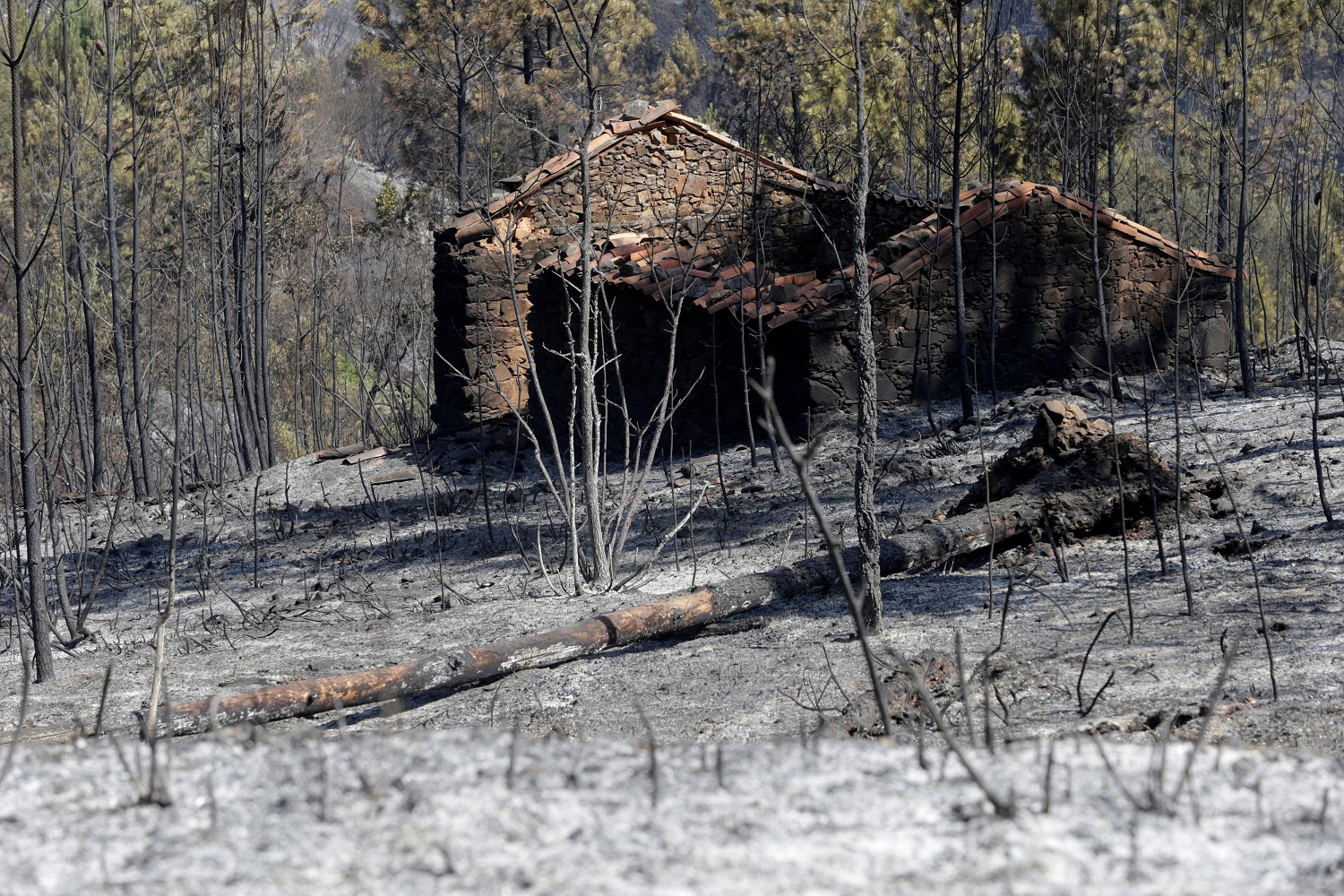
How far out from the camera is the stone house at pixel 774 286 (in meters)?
10.9

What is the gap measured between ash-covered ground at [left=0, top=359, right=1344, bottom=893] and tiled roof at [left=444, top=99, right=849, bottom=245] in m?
2.89

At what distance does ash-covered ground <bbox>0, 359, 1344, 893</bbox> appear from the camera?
6.13 feet

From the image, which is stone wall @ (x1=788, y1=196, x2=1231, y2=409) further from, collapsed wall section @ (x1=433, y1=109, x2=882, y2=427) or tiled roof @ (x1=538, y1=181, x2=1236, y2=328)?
collapsed wall section @ (x1=433, y1=109, x2=882, y2=427)

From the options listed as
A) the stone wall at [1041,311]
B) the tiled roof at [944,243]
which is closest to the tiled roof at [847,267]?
the tiled roof at [944,243]

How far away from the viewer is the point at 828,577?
5.99 metres

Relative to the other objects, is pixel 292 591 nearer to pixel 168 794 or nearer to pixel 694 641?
pixel 694 641

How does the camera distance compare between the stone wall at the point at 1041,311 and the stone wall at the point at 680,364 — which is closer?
the stone wall at the point at 680,364

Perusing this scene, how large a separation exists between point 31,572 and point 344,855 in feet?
12.5

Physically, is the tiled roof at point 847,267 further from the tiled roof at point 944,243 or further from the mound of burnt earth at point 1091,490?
the mound of burnt earth at point 1091,490

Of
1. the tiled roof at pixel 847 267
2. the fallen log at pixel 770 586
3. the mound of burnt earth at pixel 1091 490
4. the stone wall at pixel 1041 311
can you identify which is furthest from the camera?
the stone wall at pixel 1041 311

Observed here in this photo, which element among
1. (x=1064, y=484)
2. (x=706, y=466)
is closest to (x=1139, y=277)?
(x=706, y=466)

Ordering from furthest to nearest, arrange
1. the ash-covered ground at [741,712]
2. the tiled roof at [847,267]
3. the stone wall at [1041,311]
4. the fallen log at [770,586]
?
the stone wall at [1041,311] < the tiled roof at [847,267] < the fallen log at [770,586] < the ash-covered ground at [741,712]

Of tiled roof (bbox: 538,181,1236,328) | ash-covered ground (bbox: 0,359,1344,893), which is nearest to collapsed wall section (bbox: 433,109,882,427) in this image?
tiled roof (bbox: 538,181,1236,328)

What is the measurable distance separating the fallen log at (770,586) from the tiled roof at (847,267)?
3988 millimetres
